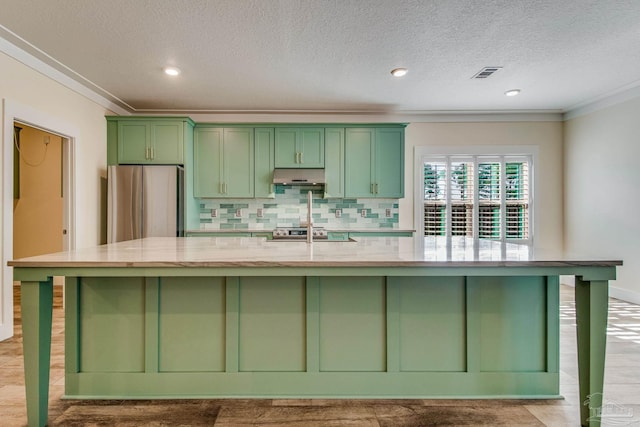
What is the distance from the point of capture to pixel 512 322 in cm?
201

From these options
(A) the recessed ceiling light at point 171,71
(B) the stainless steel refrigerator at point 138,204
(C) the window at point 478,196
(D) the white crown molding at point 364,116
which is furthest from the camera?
(C) the window at point 478,196

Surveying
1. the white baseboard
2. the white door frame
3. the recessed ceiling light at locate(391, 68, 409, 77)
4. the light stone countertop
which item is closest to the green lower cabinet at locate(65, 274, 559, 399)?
the light stone countertop

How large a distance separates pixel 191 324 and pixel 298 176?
310cm

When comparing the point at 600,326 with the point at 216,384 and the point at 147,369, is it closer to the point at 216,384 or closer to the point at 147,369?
the point at 216,384

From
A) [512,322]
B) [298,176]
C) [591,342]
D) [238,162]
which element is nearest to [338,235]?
[298,176]

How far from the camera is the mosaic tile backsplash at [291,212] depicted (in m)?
5.24

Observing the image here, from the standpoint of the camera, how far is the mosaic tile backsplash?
5238 millimetres

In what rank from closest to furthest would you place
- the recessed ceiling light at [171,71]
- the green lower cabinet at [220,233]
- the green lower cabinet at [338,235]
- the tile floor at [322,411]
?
the tile floor at [322,411], the recessed ceiling light at [171,71], the green lower cabinet at [220,233], the green lower cabinet at [338,235]

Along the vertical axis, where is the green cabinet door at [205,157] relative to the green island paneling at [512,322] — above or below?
above

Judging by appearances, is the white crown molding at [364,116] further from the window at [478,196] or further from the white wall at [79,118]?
the white wall at [79,118]

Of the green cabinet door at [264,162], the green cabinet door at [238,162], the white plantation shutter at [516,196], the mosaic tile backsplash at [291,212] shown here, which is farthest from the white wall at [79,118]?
the white plantation shutter at [516,196]

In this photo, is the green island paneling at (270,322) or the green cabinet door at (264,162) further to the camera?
the green cabinet door at (264,162)

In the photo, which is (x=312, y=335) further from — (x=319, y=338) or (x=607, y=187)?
(x=607, y=187)

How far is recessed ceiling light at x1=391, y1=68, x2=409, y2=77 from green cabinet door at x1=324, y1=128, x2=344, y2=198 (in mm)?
1314
